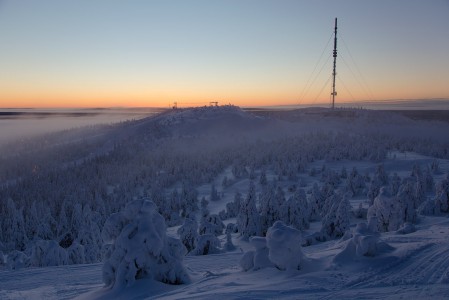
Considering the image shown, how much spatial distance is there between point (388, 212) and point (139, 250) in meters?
15.4

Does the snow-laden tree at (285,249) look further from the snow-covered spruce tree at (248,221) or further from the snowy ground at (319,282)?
the snow-covered spruce tree at (248,221)

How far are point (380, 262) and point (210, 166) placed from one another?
56.9 meters

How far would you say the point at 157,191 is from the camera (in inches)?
1900

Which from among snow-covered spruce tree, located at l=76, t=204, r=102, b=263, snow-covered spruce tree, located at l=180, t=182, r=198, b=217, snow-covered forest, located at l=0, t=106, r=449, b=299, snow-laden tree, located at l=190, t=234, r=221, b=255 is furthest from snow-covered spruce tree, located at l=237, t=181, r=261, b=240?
snow-covered spruce tree, located at l=180, t=182, r=198, b=217

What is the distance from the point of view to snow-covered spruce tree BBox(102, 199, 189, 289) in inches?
416

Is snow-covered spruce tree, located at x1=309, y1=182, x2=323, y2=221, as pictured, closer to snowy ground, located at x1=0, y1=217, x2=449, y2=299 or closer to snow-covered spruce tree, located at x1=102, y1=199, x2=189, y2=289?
snowy ground, located at x1=0, y1=217, x2=449, y2=299

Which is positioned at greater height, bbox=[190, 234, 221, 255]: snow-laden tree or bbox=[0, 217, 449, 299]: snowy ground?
bbox=[0, 217, 449, 299]: snowy ground

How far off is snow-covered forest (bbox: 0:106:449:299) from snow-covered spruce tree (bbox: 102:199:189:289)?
0.03 metres

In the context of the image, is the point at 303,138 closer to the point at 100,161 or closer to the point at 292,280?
the point at 100,161


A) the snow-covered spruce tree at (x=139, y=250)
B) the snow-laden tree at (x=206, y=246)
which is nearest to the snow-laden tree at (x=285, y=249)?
the snow-covered spruce tree at (x=139, y=250)

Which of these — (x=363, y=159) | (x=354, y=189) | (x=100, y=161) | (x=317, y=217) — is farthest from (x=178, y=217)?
(x=100, y=161)

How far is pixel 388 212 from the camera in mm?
20688

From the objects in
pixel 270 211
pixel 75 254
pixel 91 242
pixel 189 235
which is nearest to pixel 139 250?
pixel 189 235

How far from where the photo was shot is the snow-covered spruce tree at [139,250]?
10.6 m
